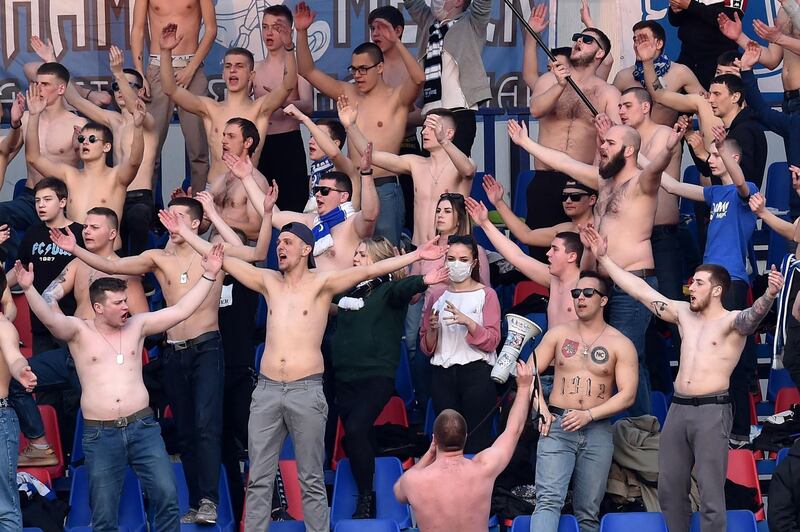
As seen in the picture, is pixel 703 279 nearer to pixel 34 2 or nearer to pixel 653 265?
pixel 653 265

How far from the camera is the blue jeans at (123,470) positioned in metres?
10.7

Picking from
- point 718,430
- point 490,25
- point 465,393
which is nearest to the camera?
point 718,430

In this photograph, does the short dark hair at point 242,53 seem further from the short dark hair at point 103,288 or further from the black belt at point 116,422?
the black belt at point 116,422

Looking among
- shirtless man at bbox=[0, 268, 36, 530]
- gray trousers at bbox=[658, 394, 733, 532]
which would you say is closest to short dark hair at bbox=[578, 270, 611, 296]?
gray trousers at bbox=[658, 394, 733, 532]

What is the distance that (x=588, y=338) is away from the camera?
11.2 meters

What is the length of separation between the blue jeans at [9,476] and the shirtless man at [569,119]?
14.6ft

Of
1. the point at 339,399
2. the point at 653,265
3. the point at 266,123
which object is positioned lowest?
the point at 339,399

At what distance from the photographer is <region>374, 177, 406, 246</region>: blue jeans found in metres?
13.1

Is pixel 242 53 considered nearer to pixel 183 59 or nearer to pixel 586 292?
pixel 183 59

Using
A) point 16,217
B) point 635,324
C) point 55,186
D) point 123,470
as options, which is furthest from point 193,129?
point 635,324

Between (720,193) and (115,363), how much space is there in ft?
14.2

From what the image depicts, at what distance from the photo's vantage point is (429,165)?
12805 millimetres

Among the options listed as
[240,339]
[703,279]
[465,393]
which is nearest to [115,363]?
[240,339]

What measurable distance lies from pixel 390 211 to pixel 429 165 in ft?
2.08
